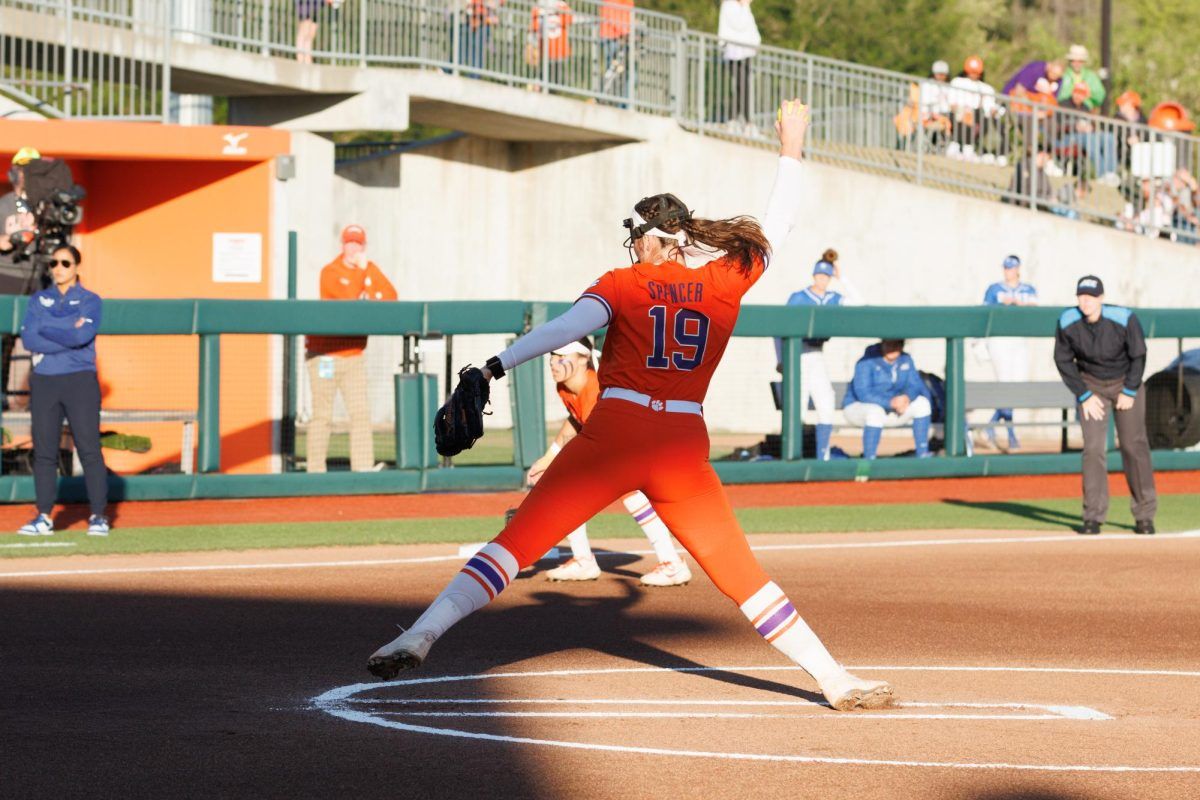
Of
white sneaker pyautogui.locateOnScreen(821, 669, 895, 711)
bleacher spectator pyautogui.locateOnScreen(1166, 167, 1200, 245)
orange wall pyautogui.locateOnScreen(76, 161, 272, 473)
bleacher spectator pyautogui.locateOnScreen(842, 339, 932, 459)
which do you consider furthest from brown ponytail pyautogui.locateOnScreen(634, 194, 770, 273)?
bleacher spectator pyautogui.locateOnScreen(1166, 167, 1200, 245)

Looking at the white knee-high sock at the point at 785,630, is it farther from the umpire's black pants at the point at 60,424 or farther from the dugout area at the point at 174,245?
the dugout area at the point at 174,245

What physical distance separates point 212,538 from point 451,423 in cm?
721

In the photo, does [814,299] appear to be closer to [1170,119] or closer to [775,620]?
[775,620]

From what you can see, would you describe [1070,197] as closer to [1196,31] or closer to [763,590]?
[763,590]

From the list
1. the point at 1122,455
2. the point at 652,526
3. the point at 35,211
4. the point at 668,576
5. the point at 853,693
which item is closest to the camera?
the point at 853,693

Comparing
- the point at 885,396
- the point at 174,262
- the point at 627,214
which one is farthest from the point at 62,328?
the point at 627,214

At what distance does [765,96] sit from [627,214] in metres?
3.07

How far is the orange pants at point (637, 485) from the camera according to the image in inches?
267

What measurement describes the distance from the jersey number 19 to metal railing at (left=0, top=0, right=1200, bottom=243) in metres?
16.5

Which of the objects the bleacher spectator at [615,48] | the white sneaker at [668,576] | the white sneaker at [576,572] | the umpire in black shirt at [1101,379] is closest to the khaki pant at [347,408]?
the white sneaker at [576,572]

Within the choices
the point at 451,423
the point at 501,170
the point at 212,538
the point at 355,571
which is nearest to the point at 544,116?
the point at 501,170

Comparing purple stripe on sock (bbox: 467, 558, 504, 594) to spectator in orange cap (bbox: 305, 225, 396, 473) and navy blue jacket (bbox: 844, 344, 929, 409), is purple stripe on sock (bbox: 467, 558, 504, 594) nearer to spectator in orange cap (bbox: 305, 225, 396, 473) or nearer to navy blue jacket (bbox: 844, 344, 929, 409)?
spectator in orange cap (bbox: 305, 225, 396, 473)

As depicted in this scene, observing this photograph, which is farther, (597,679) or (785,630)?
(597,679)

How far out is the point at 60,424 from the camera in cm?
1298
